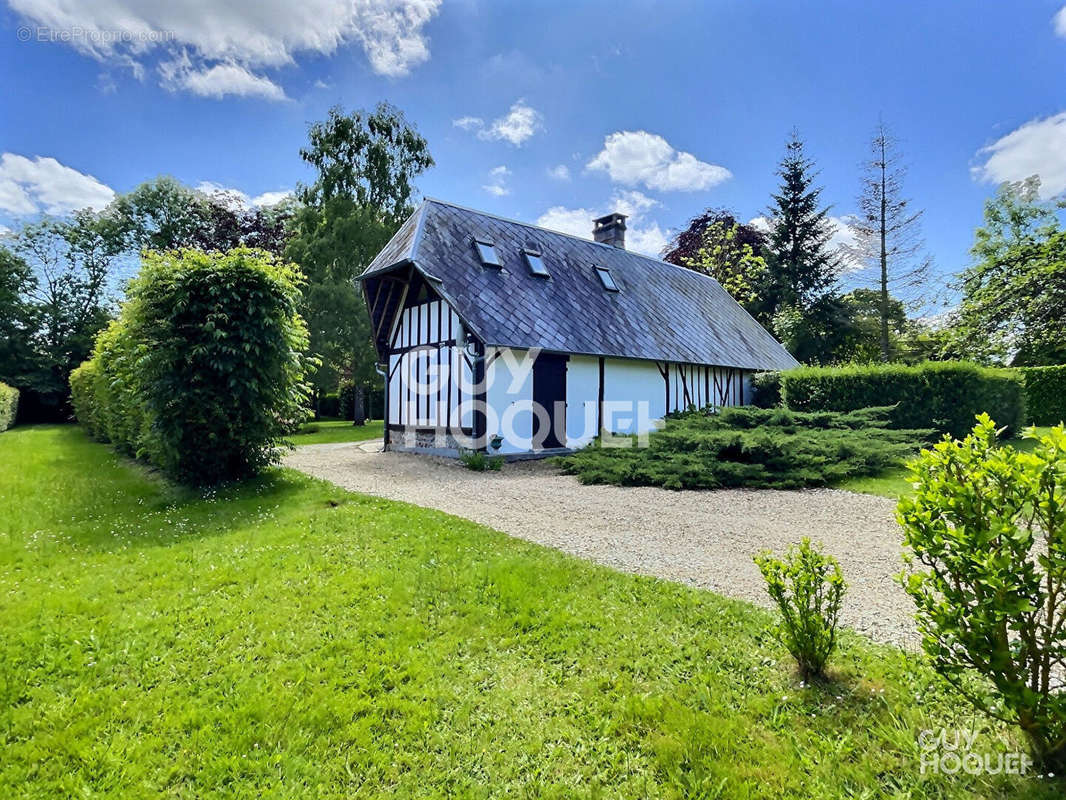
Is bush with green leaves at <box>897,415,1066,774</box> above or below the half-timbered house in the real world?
below

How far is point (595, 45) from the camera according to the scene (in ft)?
32.4

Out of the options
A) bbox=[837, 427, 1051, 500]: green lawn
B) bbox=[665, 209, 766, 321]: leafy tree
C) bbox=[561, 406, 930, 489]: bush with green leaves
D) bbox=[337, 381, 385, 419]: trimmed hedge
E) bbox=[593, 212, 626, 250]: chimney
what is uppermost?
bbox=[665, 209, 766, 321]: leafy tree

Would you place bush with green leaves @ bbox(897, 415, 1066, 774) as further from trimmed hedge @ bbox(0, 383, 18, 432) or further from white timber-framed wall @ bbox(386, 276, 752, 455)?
trimmed hedge @ bbox(0, 383, 18, 432)

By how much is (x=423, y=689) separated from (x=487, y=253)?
10925 mm

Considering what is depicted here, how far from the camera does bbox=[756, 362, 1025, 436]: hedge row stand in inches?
431

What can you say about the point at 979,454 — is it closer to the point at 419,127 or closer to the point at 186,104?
the point at 186,104

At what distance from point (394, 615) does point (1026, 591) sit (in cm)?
310

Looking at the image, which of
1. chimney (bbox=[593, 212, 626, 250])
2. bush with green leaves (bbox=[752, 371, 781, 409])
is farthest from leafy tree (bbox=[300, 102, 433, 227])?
bush with green leaves (bbox=[752, 371, 781, 409])

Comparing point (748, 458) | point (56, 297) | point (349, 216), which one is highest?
point (349, 216)

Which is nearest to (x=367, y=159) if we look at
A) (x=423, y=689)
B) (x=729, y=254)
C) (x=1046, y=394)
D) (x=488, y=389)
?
(x=488, y=389)

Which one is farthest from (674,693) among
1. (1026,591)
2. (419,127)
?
(419,127)

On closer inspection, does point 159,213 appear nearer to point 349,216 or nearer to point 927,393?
point 349,216

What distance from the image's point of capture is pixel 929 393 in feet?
36.6

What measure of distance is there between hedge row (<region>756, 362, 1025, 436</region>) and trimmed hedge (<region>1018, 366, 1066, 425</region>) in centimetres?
429
